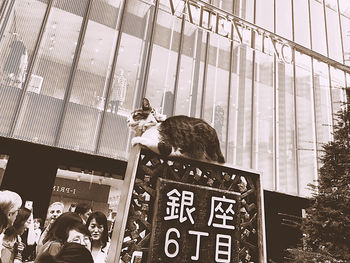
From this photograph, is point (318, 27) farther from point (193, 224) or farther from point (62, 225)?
point (193, 224)

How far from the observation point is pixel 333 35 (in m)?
8.87

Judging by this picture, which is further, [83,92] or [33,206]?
[83,92]

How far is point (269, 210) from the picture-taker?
6.23 m

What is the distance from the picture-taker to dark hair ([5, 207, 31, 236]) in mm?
4355

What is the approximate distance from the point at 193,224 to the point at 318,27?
9.40 meters

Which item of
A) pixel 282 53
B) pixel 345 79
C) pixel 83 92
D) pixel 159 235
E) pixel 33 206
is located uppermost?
pixel 345 79

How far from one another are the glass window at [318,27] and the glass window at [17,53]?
7338mm

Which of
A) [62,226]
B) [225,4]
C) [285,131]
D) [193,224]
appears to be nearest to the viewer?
[193,224]

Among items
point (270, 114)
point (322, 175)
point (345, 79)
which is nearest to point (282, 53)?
point (270, 114)

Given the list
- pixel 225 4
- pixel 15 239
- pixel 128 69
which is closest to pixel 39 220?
pixel 15 239

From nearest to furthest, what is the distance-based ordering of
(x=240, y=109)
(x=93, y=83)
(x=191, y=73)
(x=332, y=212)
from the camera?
(x=332, y=212) → (x=93, y=83) → (x=191, y=73) → (x=240, y=109)

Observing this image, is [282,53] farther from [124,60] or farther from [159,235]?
[159,235]

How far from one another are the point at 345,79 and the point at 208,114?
14.8 feet

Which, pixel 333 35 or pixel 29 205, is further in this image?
pixel 333 35
